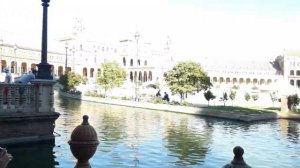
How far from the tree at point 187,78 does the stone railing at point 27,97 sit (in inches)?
1124

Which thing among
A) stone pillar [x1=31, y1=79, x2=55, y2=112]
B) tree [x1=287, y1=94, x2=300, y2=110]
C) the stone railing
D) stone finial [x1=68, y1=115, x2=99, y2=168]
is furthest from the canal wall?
stone finial [x1=68, y1=115, x2=99, y2=168]

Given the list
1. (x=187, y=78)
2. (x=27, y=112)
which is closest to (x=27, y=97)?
(x=27, y=112)

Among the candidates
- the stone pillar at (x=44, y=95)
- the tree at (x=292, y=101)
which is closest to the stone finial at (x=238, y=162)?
the stone pillar at (x=44, y=95)

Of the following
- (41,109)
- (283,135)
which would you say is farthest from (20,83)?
(283,135)

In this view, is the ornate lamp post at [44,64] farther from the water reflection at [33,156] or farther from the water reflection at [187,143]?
the water reflection at [187,143]

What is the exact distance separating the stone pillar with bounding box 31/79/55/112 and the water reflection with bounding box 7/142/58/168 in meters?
1.58

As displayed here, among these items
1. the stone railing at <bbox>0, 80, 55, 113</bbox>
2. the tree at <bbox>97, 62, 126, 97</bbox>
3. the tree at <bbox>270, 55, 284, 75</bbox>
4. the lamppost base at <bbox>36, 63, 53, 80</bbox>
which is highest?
the tree at <bbox>270, 55, 284, 75</bbox>

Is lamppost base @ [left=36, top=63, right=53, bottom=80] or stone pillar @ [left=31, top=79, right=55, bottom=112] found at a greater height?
lamppost base @ [left=36, top=63, right=53, bottom=80]

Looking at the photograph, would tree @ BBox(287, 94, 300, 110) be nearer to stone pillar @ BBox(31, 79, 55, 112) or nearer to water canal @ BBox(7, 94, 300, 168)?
water canal @ BBox(7, 94, 300, 168)

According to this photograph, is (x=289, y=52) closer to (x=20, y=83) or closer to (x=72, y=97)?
(x=72, y=97)

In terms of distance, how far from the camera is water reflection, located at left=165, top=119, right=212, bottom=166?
53.2ft

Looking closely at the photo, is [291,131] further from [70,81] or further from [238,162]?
[70,81]

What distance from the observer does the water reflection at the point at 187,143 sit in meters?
16.2

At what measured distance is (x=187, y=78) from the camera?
4484 centimetres
